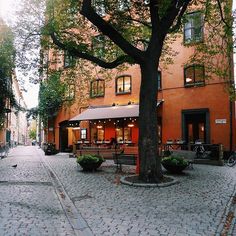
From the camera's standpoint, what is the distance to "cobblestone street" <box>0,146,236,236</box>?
6211mm

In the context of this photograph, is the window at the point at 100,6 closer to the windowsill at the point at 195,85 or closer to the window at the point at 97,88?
the windowsill at the point at 195,85

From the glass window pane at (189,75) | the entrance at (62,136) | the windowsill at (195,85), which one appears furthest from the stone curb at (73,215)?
the entrance at (62,136)

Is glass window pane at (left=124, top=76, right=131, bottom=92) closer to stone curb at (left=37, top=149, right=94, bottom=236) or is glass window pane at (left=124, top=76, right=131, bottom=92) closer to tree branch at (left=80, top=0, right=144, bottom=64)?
tree branch at (left=80, top=0, right=144, bottom=64)

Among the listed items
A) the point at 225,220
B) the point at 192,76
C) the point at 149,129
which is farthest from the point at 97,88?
the point at 225,220

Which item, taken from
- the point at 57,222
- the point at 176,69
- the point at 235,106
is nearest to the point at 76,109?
the point at 176,69

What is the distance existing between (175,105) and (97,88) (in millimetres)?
8253

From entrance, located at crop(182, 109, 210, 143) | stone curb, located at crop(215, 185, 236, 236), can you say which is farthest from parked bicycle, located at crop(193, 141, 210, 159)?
stone curb, located at crop(215, 185, 236, 236)

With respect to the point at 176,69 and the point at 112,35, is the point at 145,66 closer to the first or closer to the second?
the point at 112,35

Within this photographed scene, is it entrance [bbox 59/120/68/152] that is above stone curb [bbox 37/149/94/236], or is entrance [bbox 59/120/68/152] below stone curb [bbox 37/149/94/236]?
above

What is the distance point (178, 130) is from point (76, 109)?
11.2 metres

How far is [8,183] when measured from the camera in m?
11.7

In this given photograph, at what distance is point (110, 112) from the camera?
26.9 meters

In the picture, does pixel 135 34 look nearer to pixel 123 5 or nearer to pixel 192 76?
pixel 123 5

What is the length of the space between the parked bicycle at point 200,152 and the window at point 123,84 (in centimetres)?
849
